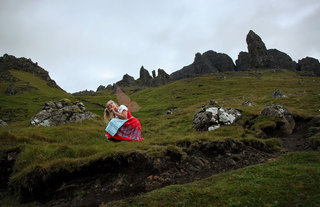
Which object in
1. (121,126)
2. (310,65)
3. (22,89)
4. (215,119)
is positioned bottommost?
(215,119)

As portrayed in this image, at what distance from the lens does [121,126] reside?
1157 centimetres

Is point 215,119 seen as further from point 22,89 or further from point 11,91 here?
point 22,89

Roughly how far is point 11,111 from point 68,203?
93613 millimetres

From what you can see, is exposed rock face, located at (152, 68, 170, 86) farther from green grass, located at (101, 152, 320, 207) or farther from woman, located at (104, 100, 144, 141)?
green grass, located at (101, 152, 320, 207)

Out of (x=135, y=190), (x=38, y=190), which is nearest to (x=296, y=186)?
(x=135, y=190)

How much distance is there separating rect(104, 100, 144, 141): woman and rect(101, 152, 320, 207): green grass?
19.3ft

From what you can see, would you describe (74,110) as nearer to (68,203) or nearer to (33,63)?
(68,203)

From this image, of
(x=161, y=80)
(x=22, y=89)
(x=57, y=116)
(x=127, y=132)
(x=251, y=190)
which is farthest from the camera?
(x=161, y=80)

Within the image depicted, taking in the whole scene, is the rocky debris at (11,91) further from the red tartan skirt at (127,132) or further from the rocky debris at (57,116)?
the red tartan skirt at (127,132)

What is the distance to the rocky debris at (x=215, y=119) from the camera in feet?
53.0

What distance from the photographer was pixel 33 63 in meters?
195

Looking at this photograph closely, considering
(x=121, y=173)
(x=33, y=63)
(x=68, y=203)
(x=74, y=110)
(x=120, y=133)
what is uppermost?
(x=33, y=63)

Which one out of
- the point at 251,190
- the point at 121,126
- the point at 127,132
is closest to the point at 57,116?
the point at 121,126

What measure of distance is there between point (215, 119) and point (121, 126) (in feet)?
30.0
